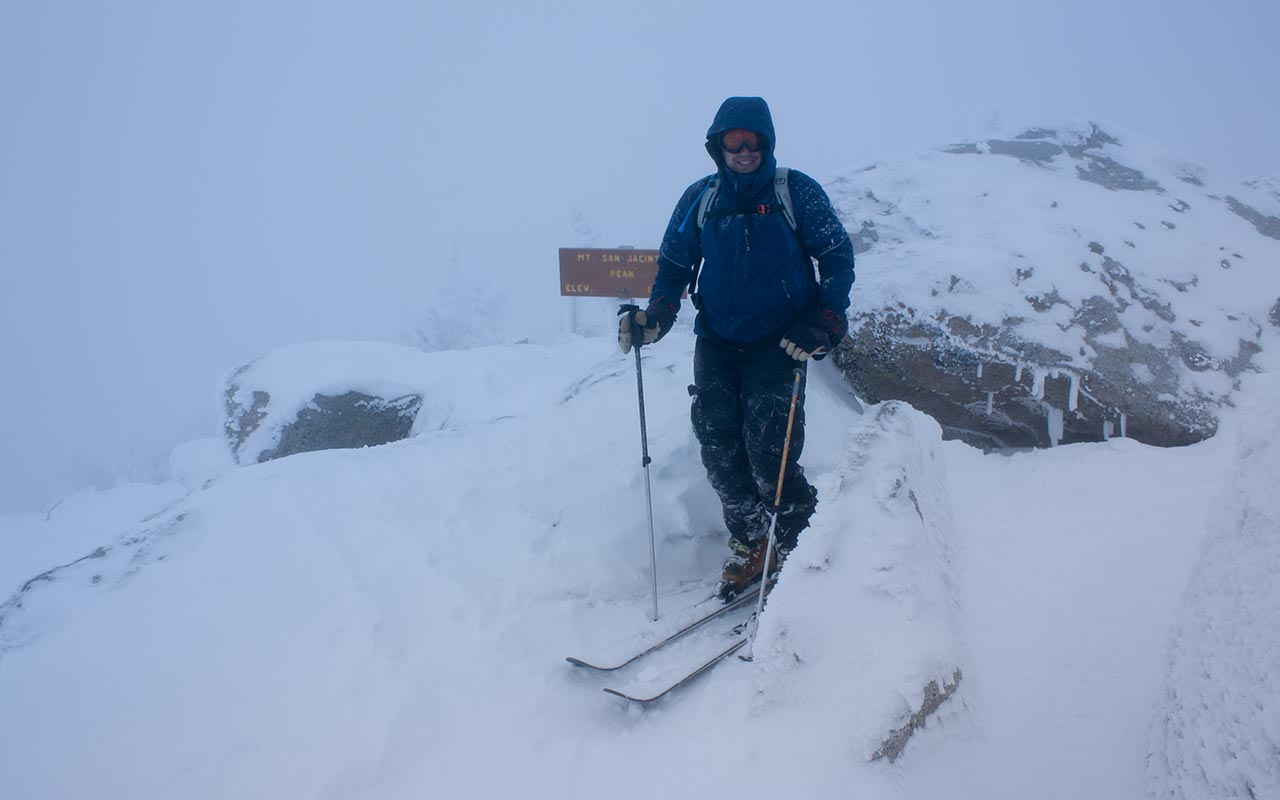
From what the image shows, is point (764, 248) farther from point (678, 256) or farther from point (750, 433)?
point (750, 433)

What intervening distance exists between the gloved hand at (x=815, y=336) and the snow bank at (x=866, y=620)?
0.69 meters

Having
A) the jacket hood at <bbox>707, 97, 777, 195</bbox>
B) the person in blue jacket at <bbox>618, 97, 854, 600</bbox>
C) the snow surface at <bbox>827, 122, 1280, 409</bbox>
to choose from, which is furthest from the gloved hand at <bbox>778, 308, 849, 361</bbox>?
the snow surface at <bbox>827, 122, 1280, 409</bbox>

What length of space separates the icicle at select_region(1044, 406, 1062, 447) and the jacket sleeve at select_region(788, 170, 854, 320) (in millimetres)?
3443

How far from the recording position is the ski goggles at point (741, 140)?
3.45 meters

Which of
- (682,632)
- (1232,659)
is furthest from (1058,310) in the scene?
(1232,659)

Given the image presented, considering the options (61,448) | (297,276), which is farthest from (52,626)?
(297,276)

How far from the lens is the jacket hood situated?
11.2ft

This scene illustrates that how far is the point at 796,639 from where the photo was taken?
236 centimetres

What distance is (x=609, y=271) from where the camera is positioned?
1024 cm

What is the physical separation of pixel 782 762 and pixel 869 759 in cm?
28

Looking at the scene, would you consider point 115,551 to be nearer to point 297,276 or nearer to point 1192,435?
point 1192,435

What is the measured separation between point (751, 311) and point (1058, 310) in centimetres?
424

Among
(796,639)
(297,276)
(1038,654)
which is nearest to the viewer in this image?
(796,639)

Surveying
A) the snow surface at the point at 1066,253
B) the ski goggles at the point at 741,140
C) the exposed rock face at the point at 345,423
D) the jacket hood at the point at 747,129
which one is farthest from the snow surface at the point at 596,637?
the exposed rock face at the point at 345,423
